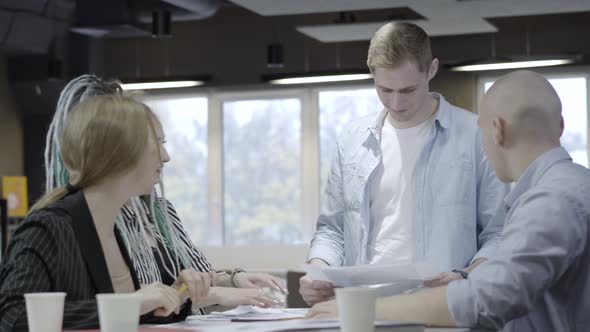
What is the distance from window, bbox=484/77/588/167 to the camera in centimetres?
1061

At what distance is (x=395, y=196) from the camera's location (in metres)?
3.27

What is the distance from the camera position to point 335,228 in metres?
3.42

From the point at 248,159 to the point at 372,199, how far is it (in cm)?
861

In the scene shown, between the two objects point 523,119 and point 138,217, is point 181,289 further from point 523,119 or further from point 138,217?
point 523,119

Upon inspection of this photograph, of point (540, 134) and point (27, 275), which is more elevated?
point (540, 134)

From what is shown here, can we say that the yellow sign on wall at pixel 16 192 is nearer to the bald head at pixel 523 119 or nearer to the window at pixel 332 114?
the window at pixel 332 114

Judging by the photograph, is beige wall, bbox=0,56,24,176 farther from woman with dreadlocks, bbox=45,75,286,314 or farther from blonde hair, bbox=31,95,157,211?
blonde hair, bbox=31,95,157,211

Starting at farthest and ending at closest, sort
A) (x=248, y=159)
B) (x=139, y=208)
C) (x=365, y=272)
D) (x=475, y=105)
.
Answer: (x=248, y=159) → (x=475, y=105) → (x=139, y=208) → (x=365, y=272)

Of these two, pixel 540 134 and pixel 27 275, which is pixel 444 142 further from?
pixel 27 275

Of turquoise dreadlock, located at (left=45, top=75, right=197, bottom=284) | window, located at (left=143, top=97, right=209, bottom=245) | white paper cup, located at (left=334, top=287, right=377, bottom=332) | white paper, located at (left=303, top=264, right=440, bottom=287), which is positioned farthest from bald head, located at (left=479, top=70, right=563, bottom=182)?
window, located at (left=143, top=97, right=209, bottom=245)

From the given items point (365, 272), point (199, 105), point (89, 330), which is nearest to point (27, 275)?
point (89, 330)

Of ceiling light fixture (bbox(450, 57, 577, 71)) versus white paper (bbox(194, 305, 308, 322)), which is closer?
white paper (bbox(194, 305, 308, 322))

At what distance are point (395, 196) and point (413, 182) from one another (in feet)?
0.26

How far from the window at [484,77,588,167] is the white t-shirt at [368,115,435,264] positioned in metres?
7.62
